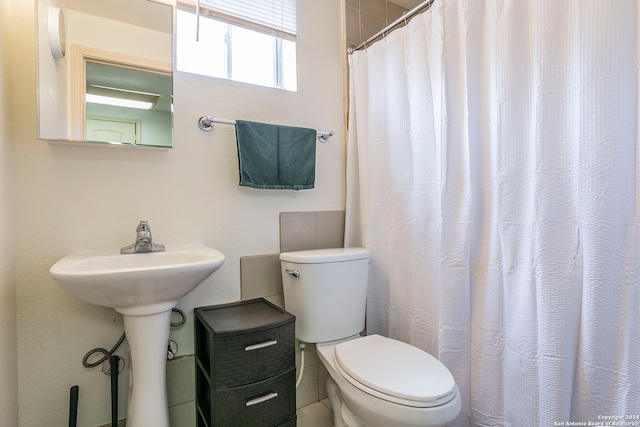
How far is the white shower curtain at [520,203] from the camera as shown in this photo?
0.88m

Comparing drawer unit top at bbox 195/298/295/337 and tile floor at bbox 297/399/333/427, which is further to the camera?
tile floor at bbox 297/399/333/427

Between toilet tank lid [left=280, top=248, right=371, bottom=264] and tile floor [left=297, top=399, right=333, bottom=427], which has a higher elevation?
toilet tank lid [left=280, top=248, right=371, bottom=264]

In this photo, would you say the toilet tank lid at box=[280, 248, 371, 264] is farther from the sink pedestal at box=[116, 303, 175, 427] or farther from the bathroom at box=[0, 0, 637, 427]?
the sink pedestal at box=[116, 303, 175, 427]

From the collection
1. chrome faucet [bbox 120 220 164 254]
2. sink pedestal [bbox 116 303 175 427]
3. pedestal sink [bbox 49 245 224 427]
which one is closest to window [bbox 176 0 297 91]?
chrome faucet [bbox 120 220 164 254]

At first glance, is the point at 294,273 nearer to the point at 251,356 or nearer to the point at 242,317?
the point at 242,317

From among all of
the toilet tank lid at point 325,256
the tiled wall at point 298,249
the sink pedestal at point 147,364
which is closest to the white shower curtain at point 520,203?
the toilet tank lid at point 325,256

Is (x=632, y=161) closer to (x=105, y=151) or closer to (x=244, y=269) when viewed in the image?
(x=244, y=269)

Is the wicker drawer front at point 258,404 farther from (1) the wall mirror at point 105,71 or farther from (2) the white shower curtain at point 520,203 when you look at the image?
(1) the wall mirror at point 105,71

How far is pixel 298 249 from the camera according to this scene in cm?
166

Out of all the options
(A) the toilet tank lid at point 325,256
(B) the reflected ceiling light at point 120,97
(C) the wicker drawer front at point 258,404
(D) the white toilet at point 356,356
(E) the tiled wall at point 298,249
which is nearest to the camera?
(D) the white toilet at point 356,356

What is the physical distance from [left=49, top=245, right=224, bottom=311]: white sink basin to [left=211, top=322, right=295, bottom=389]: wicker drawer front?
0.25m

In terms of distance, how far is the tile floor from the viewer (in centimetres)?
155

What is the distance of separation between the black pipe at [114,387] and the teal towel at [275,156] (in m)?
0.87

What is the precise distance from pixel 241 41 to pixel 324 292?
133 centimetres
